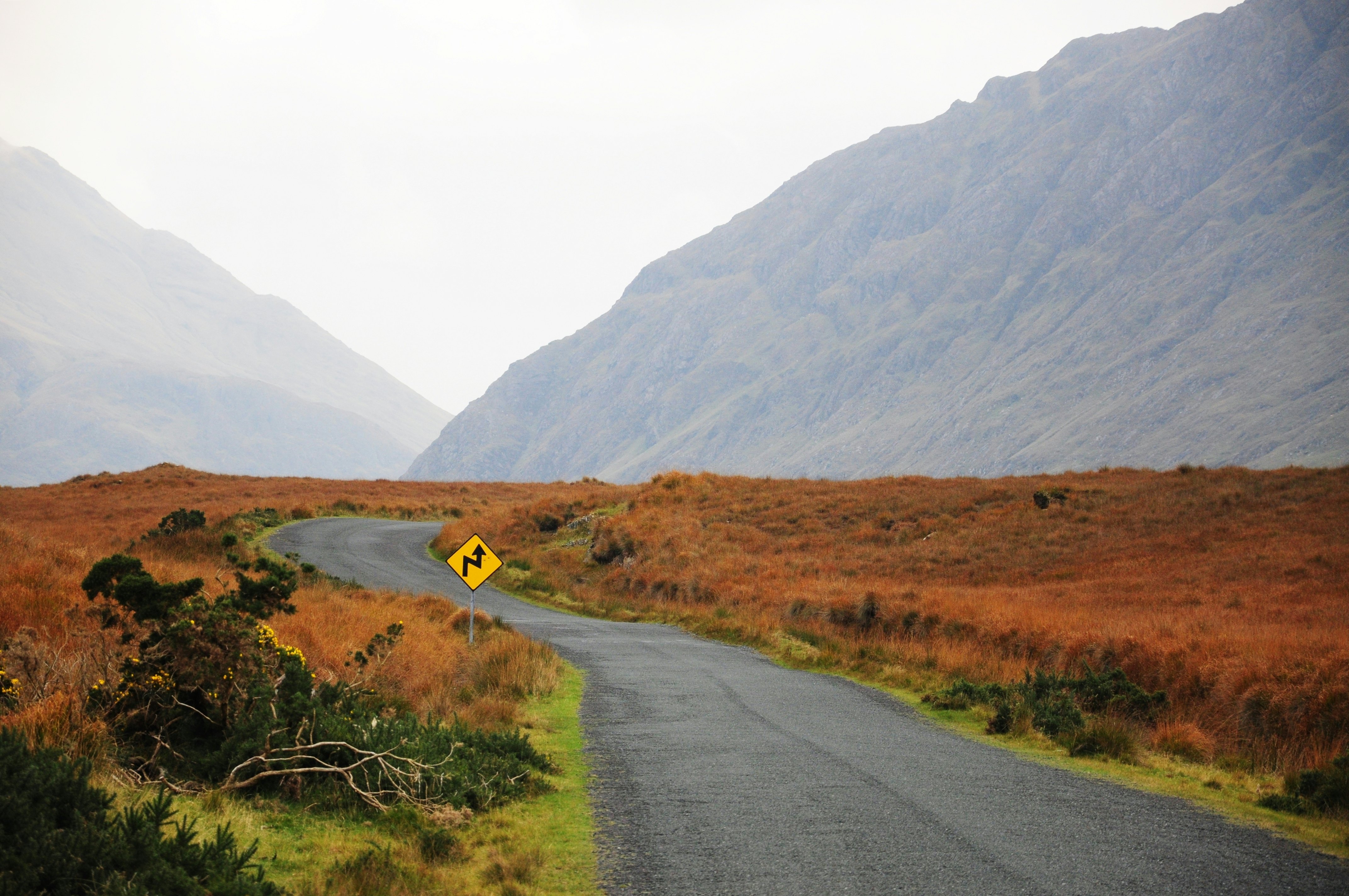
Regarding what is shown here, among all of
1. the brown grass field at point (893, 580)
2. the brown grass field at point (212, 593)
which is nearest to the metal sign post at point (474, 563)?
the brown grass field at point (212, 593)

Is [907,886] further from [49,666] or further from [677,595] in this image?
[677,595]

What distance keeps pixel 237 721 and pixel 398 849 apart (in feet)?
6.52

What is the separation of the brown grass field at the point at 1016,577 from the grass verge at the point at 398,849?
8567 mm

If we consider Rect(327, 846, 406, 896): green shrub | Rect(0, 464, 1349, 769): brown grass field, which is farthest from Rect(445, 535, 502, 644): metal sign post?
Rect(327, 846, 406, 896): green shrub

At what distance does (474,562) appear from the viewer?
18.5 metres

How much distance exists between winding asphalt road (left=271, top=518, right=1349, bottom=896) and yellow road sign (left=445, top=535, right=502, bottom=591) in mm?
5001

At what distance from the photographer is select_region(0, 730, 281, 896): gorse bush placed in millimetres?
4309

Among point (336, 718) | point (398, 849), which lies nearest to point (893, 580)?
point (336, 718)

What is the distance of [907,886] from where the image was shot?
20.2ft

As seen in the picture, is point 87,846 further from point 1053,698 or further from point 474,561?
point 474,561

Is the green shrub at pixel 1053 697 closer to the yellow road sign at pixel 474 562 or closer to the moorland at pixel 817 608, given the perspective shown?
the moorland at pixel 817 608

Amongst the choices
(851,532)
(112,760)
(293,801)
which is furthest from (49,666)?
(851,532)

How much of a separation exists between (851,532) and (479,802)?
3130 cm

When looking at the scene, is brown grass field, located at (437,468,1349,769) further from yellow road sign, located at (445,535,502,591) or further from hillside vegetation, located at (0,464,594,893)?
hillside vegetation, located at (0,464,594,893)
